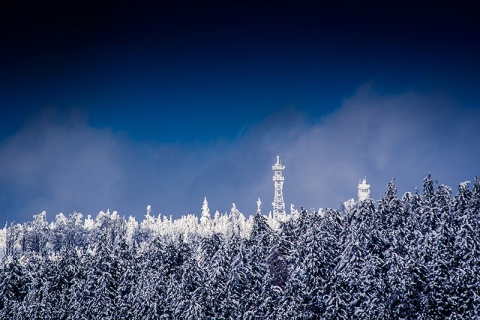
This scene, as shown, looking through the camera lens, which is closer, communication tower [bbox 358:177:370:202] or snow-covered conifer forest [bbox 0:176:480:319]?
snow-covered conifer forest [bbox 0:176:480:319]

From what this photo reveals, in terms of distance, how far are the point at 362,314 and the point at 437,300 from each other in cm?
598

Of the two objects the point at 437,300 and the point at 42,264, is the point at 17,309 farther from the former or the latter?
the point at 437,300

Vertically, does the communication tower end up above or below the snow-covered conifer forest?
above

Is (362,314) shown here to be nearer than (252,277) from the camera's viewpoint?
Yes

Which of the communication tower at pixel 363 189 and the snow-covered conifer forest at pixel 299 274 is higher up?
the communication tower at pixel 363 189

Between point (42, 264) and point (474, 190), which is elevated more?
point (474, 190)

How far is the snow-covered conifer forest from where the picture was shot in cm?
4881

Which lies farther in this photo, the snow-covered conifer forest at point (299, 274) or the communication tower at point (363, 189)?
the communication tower at point (363, 189)

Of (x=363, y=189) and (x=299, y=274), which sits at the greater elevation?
(x=363, y=189)

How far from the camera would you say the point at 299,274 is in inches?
2039

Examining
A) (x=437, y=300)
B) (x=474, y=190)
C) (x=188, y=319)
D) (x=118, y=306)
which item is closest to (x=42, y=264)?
(x=118, y=306)

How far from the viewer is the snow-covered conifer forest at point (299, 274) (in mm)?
48812

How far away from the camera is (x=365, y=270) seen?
50.2 m

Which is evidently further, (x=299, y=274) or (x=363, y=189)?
(x=363, y=189)
